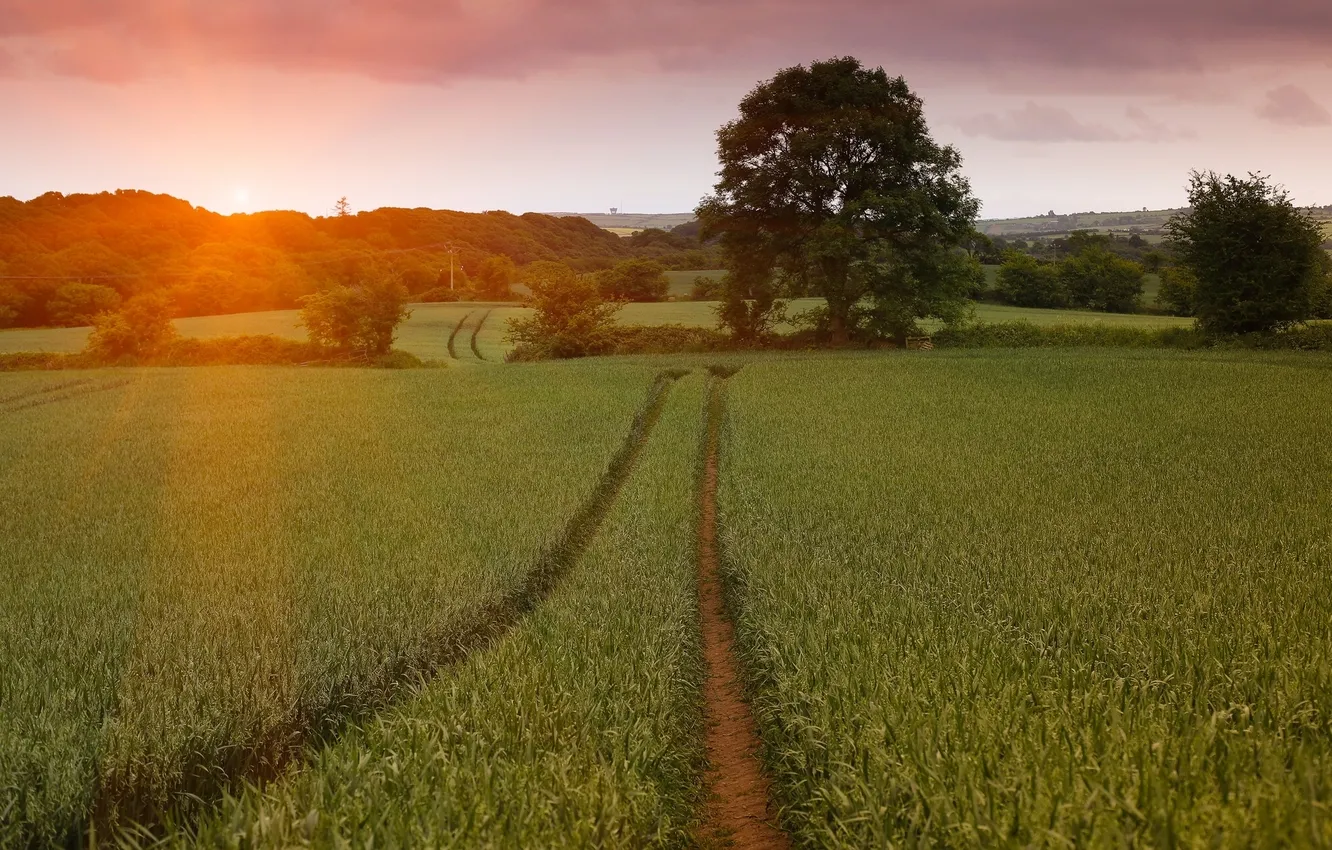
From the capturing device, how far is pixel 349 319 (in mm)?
45531

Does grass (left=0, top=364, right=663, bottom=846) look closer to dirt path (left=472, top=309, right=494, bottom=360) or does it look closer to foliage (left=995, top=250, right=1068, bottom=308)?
dirt path (left=472, top=309, right=494, bottom=360)

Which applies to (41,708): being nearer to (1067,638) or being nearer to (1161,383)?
(1067,638)

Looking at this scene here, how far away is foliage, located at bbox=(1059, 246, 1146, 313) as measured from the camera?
73.9 m

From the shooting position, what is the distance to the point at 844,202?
3969cm

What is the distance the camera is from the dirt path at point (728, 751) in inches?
182

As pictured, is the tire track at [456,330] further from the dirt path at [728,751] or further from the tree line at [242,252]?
the dirt path at [728,751]

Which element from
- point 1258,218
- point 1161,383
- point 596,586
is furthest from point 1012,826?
point 1258,218

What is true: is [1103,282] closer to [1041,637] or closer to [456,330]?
[456,330]

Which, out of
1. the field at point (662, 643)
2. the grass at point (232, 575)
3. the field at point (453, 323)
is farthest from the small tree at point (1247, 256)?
the grass at point (232, 575)

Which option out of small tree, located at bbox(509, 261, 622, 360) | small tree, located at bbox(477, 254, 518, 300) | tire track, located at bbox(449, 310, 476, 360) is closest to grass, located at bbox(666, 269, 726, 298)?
small tree, located at bbox(477, 254, 518, 300)

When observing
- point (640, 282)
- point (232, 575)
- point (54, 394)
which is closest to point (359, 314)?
point (54, 394)

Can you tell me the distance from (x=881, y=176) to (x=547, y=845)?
3951 cm

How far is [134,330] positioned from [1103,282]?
78.4 metres

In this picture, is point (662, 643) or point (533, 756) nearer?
point (533, 756)
